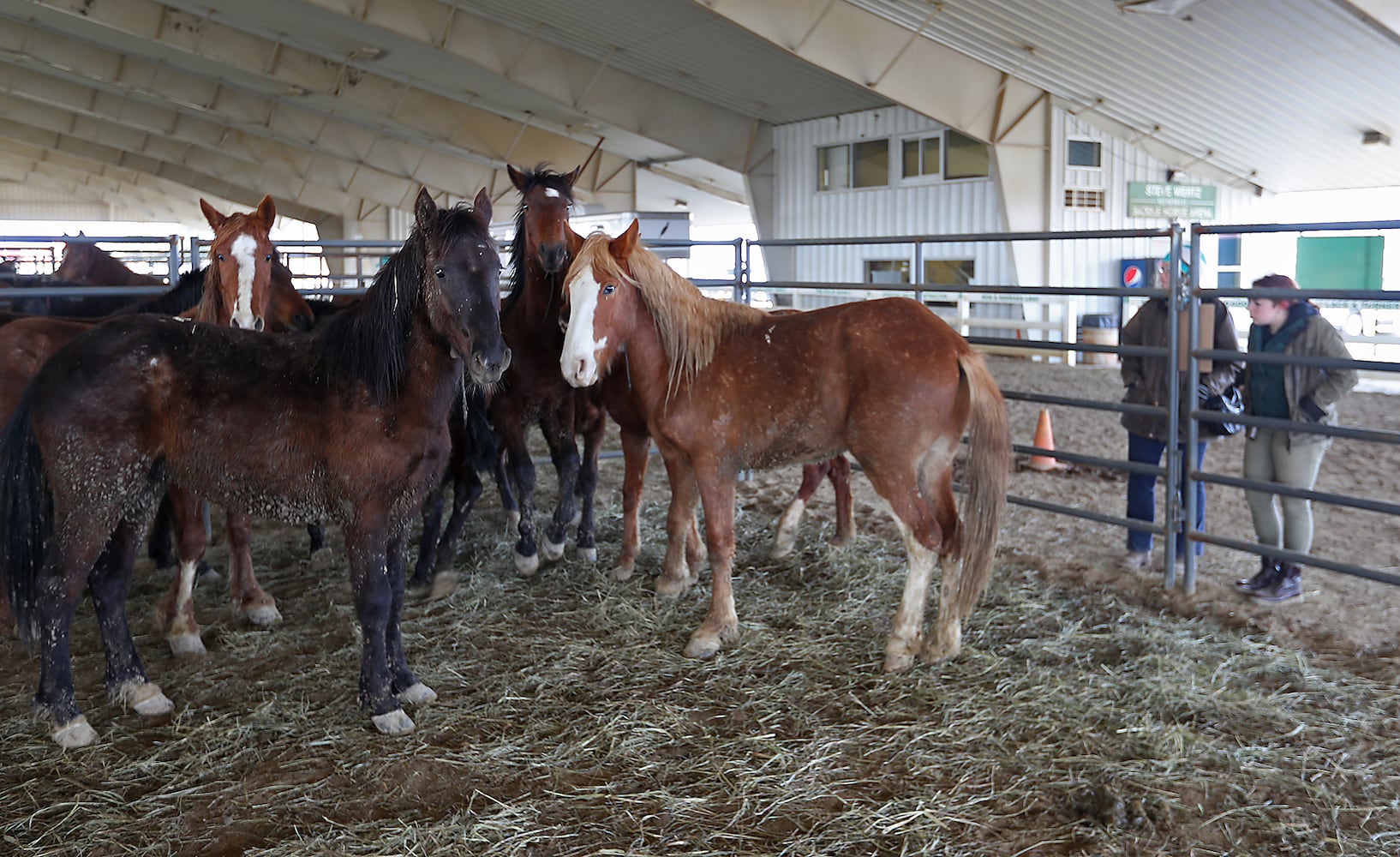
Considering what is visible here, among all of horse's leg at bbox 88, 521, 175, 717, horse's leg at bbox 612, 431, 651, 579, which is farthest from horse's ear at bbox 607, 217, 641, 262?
horse's leg at bbox 88, 521, 175, 717

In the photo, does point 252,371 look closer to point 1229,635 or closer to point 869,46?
point 1229,635

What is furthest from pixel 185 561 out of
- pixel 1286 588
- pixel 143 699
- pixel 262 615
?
pixel 1286 588

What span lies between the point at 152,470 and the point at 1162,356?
14.3ft

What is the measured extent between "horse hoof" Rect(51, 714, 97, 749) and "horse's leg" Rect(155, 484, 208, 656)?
0.80 meters

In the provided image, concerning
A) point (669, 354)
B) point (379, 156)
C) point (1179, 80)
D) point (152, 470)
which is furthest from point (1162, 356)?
point (379, 156)

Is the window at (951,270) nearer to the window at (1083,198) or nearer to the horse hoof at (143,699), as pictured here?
the window at (1083,198)

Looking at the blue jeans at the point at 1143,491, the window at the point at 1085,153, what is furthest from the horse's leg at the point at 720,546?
the window at the point at 1085,153

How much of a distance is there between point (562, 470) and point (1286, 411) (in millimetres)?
3587

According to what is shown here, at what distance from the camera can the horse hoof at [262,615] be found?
471cm

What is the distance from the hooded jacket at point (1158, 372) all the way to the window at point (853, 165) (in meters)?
11.4

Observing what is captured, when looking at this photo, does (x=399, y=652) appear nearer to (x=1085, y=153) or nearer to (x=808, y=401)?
(x=808, y=401)

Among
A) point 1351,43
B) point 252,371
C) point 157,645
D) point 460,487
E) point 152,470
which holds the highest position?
point 1351,43

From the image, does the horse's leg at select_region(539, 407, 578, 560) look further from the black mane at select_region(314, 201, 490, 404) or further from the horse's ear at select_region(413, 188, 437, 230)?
the horse's ear at select_region(413, 188, 437, 230)

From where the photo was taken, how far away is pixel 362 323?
12.1 ft
